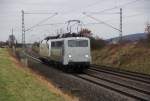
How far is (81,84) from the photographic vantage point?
85.6 ft

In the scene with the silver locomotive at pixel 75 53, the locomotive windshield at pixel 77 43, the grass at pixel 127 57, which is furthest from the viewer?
the grass at pixel 127 57

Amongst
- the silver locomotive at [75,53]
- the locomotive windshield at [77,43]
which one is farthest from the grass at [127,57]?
the locomotive windshield at [77,43]

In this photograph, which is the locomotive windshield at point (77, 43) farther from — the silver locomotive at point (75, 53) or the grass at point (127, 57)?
the grass at point (127, 57)

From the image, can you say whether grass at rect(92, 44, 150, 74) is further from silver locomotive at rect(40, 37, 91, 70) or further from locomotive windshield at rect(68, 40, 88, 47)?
locomotive windshield at rect(68, 40, 88, 47)

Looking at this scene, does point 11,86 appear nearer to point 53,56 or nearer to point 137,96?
point 137,96

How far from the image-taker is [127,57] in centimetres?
4644

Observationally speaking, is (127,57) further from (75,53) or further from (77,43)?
(75,53)

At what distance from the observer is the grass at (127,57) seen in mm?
40744

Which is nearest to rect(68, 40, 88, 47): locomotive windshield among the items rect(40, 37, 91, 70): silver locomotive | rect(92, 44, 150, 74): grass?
rect(40, 37, 91, 70): silver locomotive

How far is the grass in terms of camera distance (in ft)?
134

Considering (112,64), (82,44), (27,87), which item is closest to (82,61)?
(82,44)

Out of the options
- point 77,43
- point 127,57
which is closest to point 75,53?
point 77,43

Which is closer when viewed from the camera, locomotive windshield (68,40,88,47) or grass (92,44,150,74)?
locomotive windshield (68,40,88,47)

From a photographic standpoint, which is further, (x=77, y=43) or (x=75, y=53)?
(x=77, y=43)
